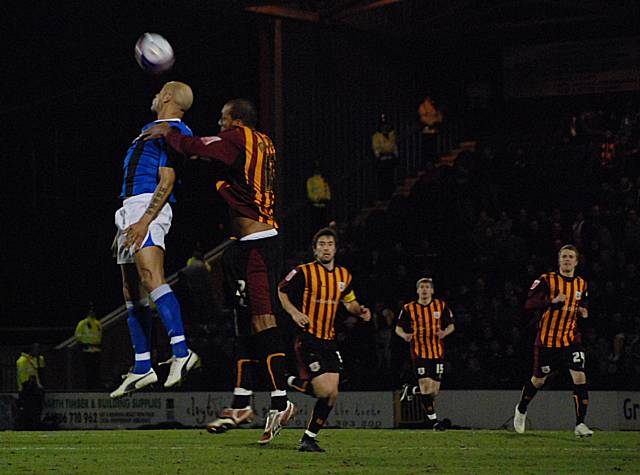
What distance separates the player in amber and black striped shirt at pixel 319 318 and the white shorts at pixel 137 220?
235cm

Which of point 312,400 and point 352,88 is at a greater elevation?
point 352,88

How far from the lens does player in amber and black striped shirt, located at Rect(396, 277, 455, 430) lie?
19.1 metres

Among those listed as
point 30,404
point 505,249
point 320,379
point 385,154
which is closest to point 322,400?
point 320,379

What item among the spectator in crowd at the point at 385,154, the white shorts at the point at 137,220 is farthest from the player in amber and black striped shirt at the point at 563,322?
the spectator in crowd at the point at 385,154

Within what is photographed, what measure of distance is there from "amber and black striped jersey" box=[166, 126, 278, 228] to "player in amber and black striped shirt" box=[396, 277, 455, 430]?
28.2 feet

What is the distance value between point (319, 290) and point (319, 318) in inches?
16.0

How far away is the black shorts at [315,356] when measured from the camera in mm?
12719

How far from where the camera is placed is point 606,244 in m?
22.3

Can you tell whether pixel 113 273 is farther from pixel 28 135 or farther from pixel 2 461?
pixel 2 461

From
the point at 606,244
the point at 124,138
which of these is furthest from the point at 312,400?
the point at 124,138

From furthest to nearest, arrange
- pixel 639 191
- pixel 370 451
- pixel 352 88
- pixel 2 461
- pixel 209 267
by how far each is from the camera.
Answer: pixel 352 88 < pixel 209 267 < pixel 639 191 < pixel 370 451 < pixel 2 461

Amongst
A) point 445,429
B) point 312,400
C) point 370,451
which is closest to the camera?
point 370,451

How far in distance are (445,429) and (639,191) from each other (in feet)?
23.6

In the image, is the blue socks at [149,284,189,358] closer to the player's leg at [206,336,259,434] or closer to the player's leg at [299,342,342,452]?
the player's leg at [206,336,259,434]
